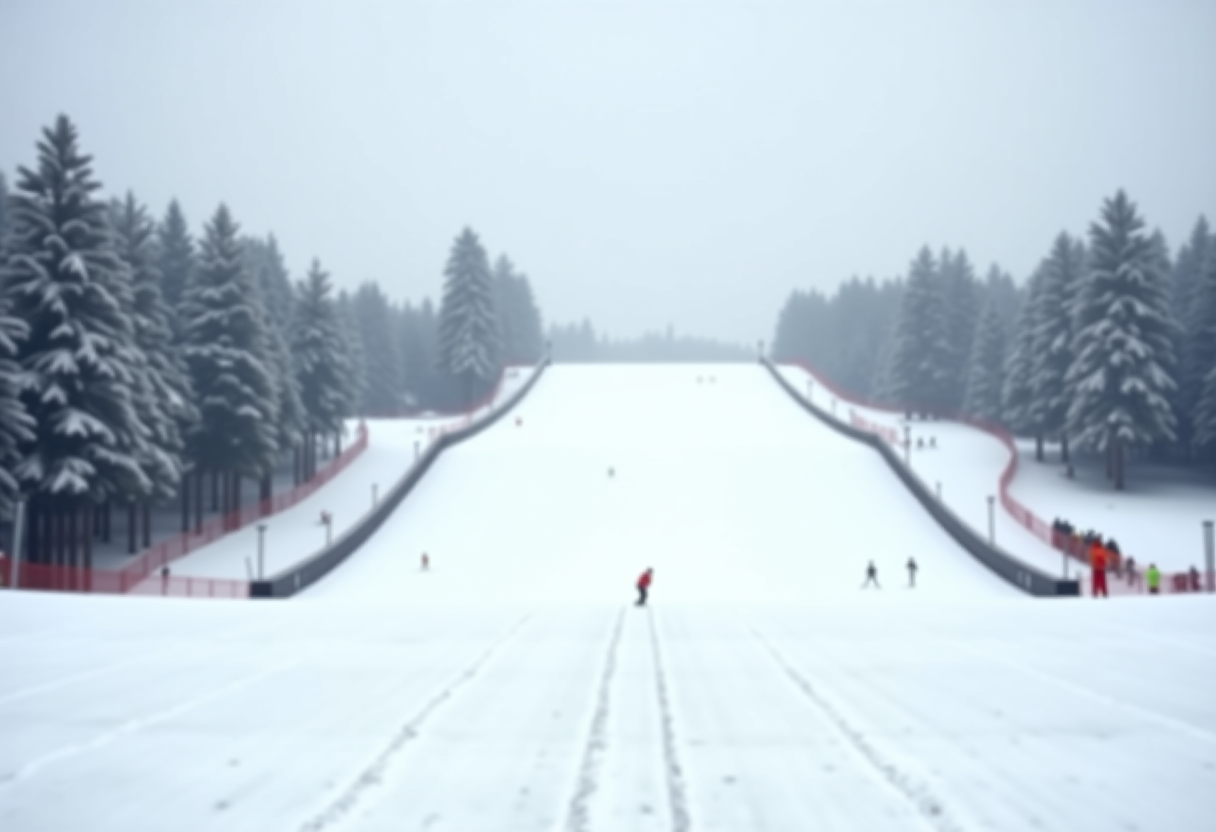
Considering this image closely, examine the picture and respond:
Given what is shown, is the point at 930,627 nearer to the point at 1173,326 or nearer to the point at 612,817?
the point at 612,817

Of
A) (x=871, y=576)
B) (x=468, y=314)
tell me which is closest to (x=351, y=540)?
(x=871, y=576)

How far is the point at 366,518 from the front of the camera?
4406cm

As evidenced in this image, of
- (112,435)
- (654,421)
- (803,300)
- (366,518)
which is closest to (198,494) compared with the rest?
(366,518)

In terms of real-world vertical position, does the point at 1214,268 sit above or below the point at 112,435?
above

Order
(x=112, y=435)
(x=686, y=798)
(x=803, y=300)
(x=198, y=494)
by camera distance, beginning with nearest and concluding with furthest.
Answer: (x=686, y=798)
(x=112, y=435)
(x=198, y=494)
(x=803, y=300)

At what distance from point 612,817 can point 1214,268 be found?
62.7m

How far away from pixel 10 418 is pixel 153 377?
9424mm

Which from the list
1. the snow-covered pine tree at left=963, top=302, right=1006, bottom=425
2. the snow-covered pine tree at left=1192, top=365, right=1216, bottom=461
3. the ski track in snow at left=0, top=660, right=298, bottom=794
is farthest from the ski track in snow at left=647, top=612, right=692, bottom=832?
the snow-covered pine tree at left=963, top=302, right=1006, bottom=425

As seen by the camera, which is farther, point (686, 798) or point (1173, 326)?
point (1173, 326)

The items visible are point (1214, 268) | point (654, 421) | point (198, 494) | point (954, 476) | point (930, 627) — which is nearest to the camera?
point (930, 627)

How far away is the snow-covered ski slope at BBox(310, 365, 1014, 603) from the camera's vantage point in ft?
124

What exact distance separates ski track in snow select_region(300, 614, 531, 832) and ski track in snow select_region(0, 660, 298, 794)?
7.53 ft

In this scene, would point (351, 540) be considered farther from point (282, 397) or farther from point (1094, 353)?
point (1094, 353)

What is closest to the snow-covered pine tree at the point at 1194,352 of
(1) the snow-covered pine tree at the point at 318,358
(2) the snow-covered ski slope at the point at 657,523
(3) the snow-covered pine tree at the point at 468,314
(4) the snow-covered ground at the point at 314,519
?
(2) the snow-covered ski slope at the point at 657,523
